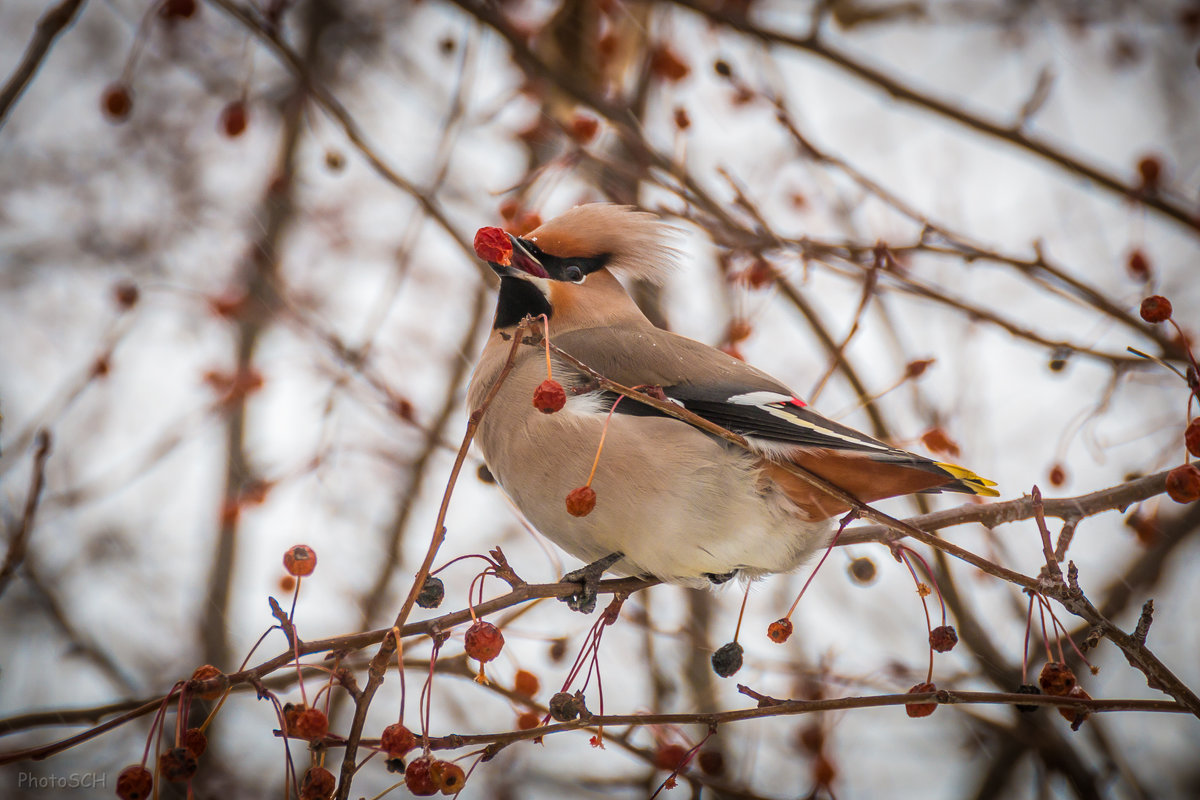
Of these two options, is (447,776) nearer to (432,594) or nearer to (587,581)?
(432,594)

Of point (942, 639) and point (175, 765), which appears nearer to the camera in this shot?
point (175, 765)

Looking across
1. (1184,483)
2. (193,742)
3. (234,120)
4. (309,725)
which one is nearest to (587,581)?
(309,725)

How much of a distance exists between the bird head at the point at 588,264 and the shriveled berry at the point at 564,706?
5.04ft

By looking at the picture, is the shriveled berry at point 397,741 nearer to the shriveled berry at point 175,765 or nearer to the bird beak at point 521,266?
the shriveled berry at point 175,765

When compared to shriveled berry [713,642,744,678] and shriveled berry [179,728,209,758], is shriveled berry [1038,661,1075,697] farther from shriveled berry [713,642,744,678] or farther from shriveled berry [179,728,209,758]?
shriveled berry [179,728,209,758]

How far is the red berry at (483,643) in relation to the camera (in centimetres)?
218

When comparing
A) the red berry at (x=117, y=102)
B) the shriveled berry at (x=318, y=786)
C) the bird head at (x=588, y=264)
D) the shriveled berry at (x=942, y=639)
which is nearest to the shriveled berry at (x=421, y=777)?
the shriveled berry at (x=318, y=786)

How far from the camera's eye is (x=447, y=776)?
2004 millimetres

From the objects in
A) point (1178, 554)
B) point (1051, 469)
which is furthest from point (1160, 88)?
point (1051, 469)

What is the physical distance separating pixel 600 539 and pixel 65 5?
1.93 meters

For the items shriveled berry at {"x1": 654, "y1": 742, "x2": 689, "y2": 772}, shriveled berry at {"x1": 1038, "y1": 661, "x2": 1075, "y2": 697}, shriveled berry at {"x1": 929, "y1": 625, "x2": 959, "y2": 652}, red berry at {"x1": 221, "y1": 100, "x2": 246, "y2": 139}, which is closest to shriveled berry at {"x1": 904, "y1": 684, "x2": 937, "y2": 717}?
shriveled berry at {"x1": 929, "y1": 625, "x2": 959, "y2": 652}

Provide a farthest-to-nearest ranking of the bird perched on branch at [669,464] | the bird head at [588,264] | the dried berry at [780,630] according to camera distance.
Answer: the bird head at [588,264]
the bird perched on branch at [669,464]
the dried berry at [780,630]

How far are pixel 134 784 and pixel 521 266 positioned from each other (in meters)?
1.84

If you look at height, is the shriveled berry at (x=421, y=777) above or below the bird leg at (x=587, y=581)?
below
